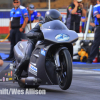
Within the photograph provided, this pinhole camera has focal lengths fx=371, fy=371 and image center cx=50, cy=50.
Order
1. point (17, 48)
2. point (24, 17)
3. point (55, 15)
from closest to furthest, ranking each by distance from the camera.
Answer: point (55, 15) → point (17, 48) → point (24, 17)

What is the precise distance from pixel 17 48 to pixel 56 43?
1584mm

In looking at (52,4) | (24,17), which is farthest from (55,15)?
(52,4)

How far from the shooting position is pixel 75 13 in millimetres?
13320

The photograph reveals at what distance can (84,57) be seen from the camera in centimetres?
1180

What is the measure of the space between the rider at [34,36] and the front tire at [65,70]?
21.1 inches

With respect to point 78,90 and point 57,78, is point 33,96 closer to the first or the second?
point 57,78

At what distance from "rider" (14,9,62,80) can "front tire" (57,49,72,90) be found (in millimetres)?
536

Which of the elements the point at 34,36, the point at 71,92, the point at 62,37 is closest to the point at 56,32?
the point at 62,37

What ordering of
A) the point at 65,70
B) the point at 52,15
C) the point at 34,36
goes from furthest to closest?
the point at 52,15
the point at 34,36
the point at 65,70

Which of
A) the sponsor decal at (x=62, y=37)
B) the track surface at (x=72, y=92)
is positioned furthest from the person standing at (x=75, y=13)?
the sponsor decal at (x=62, y=37)

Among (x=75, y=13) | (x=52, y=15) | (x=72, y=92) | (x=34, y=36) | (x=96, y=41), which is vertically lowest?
(x=96, y=41)

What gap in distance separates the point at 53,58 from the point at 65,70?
307mm

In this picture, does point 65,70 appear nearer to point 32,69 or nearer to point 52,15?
point 32,69

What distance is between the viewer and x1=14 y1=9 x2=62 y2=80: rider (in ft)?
19.0
